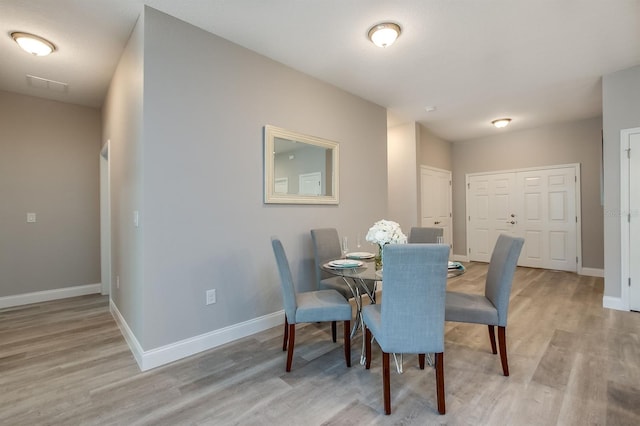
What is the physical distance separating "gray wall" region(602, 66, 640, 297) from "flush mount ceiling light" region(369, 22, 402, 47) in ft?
9.16

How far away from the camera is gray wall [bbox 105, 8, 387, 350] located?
2.24 m

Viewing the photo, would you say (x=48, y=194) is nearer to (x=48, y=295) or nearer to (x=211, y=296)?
(x=48, y=295)

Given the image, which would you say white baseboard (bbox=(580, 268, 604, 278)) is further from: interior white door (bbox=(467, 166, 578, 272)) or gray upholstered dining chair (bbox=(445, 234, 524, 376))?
gray upholstered dining chair (bbox=(445, 234, 524, 376))

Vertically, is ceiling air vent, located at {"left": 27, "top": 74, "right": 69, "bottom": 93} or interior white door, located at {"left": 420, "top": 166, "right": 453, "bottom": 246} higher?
ceiling air vent, located at {"left": 27, "top": 74, "right": 69, "bottom": 93}

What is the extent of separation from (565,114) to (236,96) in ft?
17.2

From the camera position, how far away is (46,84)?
342 cm

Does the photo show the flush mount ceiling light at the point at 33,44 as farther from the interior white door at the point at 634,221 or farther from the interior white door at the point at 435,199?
the interior white door at the point at 634,221

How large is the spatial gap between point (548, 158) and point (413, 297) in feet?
18.3

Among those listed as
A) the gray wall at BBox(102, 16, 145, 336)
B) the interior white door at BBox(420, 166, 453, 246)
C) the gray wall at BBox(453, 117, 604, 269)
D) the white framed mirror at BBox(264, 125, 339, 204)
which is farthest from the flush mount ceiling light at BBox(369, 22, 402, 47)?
the gray wall at BBox(453, 117, 604, 269)

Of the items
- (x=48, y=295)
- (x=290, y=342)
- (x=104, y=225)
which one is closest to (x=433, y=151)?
(x=290, y=342)

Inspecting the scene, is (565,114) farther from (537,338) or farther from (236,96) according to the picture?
(236,96)

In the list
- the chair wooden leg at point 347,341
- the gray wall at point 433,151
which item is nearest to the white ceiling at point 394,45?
the gray wall at point 433,151

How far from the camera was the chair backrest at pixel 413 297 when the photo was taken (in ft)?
5.06

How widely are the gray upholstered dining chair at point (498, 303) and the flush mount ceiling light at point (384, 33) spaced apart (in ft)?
6.14
